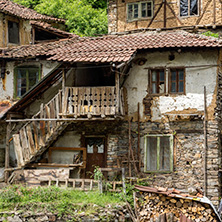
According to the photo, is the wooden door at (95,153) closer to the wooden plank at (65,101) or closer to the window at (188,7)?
the wooden plank at (65,101)

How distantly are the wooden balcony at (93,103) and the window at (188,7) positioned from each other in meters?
6.59

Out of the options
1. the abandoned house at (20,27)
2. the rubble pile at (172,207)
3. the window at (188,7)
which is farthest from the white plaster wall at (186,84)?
the abandoned house at (20,27)

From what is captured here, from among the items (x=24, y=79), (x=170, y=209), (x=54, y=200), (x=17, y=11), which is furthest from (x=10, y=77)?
(x=170, y=209)

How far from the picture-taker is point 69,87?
1797 cm

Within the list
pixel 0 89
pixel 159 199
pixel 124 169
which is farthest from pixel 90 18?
pixel 159 199

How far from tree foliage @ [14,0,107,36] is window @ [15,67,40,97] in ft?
26.2

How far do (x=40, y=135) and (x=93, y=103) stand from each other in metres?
2.94

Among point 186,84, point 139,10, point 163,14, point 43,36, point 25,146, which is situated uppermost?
point 139,10

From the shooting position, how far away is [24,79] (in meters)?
20.8

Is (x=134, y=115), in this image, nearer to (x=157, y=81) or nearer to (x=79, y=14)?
(x=157, y=81)

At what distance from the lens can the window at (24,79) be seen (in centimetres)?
2069

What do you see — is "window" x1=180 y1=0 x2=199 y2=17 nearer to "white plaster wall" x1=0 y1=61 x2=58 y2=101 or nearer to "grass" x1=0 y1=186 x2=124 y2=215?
"white plaster wall" x1=0 y1=61 x2=58 y2=101

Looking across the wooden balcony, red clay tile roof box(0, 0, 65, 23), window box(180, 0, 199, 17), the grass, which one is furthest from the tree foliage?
the grass

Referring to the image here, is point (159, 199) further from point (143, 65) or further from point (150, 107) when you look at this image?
point (143, 65)
